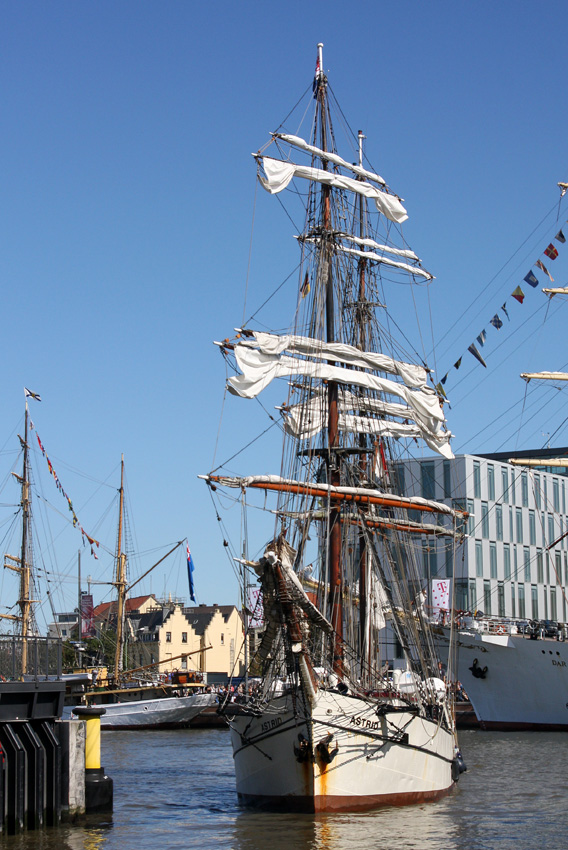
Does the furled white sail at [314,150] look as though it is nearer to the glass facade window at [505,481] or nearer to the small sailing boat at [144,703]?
the small sailing boat at [144,703]

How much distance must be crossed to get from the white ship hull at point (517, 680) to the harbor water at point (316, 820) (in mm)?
16156

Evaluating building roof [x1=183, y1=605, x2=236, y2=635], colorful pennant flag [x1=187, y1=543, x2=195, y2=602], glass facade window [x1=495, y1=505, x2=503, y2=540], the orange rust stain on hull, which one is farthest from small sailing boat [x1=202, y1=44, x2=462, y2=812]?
building roof [x1=183, y1=605, x2=236, y2=635]

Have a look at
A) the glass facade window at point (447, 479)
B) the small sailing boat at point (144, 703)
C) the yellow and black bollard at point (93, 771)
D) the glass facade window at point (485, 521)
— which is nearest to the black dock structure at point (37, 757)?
the yellow and black bollard at point (93, 771)

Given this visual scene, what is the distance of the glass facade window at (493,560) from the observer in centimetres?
8712

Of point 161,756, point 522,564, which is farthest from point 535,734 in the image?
point 522,564

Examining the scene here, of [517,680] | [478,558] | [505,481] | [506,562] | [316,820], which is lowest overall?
[316,820]

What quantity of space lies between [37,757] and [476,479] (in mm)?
64907

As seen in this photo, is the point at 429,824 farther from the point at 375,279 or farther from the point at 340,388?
the point at 375,279

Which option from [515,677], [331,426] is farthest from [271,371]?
[515,677]

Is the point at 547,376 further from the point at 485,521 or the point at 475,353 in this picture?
the point at 485,521

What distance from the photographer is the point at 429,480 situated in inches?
3425

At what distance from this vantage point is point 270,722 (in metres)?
29.2

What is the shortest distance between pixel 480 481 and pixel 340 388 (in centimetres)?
4638

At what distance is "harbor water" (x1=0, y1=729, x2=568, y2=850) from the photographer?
24594mm
